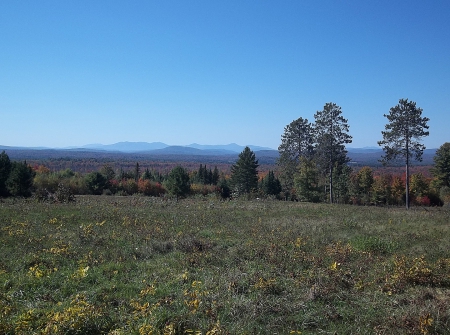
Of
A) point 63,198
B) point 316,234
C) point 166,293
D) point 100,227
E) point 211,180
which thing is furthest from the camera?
point 211,180

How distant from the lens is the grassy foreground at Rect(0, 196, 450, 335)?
473cm

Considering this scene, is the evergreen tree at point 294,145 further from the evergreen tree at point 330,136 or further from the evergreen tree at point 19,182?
the evergreen tree at point 19,182

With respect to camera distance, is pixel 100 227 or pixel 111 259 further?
pixel 100 227

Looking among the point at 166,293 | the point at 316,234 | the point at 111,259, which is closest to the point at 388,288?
the point at 166,293

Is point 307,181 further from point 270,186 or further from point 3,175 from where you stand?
point 3,175

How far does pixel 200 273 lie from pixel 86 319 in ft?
9.24

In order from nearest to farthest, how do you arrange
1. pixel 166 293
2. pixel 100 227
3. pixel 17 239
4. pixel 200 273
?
pixel 166 293 → pixel 200 273 → pixel 17 239 → pixel 100 227

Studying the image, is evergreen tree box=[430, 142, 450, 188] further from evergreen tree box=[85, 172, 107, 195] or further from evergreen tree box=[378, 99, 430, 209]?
evergreen tree box=[85, 172, 107, 195]

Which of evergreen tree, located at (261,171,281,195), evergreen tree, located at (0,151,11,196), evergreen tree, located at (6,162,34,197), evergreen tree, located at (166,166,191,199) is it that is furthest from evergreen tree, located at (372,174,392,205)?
evergreen tree, located at (0,151,11,196)

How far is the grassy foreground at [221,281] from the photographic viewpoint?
4.73 meters

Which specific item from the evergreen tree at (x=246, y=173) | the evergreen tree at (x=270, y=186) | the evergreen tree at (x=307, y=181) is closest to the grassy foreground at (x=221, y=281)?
the evergreen tree at (x=307, y=181)

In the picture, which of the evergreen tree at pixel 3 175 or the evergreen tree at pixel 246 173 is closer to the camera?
the evergreen tree at pixel 3 175

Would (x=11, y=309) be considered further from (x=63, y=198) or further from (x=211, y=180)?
(x=211, y=180)

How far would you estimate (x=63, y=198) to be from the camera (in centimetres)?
2023
